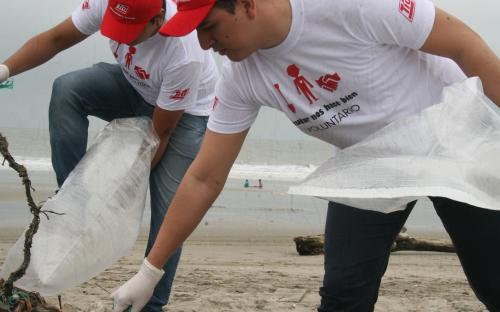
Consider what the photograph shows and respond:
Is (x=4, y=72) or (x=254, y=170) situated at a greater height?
(x=4, y=72)

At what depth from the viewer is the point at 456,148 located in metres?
2.21

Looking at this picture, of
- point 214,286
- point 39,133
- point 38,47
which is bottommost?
point 39,133

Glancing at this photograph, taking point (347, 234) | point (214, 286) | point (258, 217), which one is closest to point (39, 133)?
point (258, 217)

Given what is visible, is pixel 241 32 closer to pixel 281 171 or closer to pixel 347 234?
pixel 347 234

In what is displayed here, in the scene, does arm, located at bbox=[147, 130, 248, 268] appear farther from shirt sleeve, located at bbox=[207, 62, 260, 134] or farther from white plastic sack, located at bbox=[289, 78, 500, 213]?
white plastic sack, located at bbox=[289, 78, 500, 213]

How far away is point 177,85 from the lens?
3.31 metres

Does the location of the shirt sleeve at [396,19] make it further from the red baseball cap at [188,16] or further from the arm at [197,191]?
the arm at [197,191]

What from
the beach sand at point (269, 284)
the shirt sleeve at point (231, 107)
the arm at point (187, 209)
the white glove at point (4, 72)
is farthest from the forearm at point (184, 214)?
the white glove at point (4, 72)

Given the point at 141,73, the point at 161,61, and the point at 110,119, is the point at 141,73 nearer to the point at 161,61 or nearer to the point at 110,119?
the point at 161,61

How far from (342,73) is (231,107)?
41 cm

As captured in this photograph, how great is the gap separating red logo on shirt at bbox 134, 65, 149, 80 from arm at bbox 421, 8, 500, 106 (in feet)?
4.88

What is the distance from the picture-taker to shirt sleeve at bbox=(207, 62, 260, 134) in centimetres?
247

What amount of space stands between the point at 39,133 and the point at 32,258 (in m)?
35.8

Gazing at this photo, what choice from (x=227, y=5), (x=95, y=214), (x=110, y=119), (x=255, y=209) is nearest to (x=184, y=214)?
(x=95, y=214)
